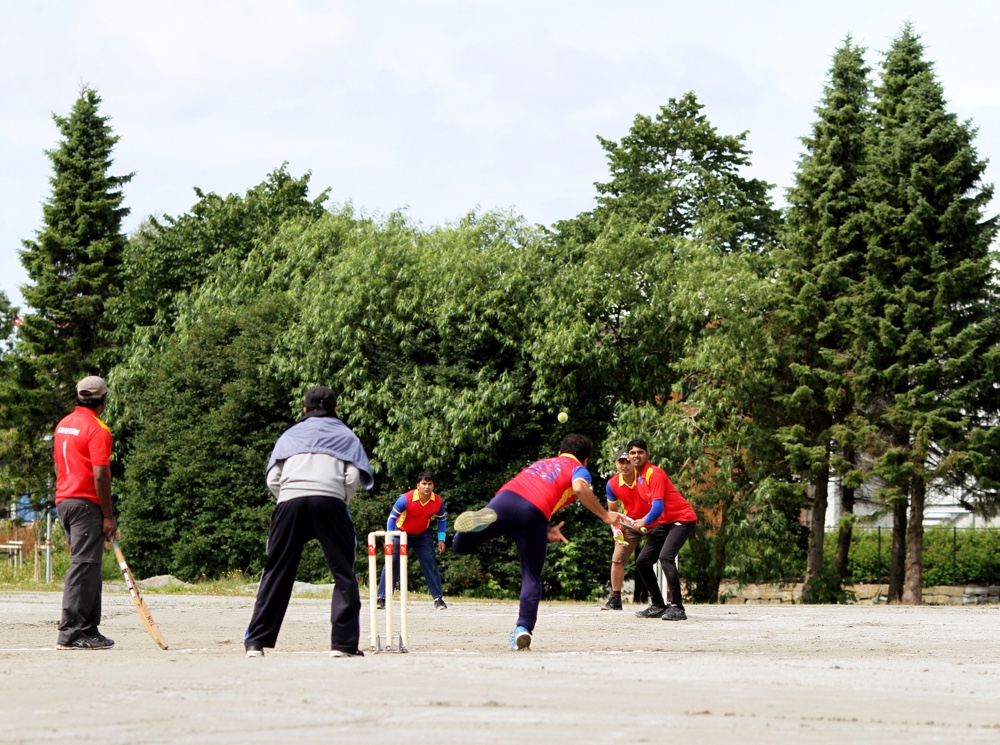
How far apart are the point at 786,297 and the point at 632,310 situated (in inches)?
162

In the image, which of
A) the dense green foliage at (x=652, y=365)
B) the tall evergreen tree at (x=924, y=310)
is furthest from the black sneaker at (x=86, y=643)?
the tall evergreen tree at (x=924, y=310)

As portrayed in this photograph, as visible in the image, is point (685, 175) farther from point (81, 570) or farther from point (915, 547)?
point (81, 570)

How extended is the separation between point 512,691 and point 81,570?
4.71 m

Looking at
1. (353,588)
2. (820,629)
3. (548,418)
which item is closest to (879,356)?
(548,418)

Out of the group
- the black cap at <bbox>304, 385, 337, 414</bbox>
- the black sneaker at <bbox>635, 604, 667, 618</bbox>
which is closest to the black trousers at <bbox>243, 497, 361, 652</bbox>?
the black cap at <bbox>304, 385, 337, 414</bbox>

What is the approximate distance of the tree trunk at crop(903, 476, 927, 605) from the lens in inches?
1277

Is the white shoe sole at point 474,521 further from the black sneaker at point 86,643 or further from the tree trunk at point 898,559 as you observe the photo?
the tree trunk at point 898,559

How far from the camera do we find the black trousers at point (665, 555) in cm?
1653

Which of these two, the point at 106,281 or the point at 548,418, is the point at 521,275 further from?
the point at 106,281

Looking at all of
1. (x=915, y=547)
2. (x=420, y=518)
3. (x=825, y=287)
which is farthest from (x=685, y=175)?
(x=420, y=518)

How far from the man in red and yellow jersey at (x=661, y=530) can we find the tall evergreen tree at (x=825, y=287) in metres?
16.2

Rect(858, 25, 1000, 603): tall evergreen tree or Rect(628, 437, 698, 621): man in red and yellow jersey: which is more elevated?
Rect(858, 25, 1000, 603): tall evergreen tree

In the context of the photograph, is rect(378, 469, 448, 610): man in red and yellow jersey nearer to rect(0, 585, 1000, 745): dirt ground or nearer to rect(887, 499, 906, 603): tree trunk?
rect(0, 585, 1000, 745): dirt ground

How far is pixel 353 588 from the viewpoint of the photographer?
9984 millimetres
